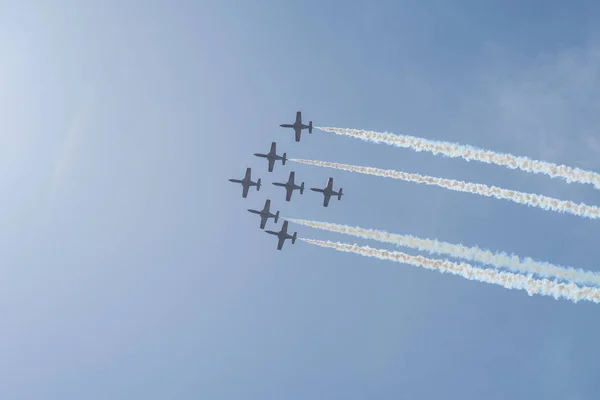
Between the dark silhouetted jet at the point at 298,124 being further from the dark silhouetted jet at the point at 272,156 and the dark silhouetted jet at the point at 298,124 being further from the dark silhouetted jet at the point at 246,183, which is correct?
the dark silhouetted jet at the point at 246,183

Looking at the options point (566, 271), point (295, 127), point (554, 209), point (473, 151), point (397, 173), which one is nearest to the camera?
point (566, 271)

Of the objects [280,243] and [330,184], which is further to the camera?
[280,243]

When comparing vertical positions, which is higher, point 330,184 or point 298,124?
point 298,124

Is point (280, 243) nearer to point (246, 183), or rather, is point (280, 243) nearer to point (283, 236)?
point (283, 236)

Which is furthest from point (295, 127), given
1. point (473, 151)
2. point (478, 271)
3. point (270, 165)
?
point (478, 271)

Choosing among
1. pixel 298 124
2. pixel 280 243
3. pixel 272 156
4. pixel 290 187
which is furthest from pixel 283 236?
pixel 298 124

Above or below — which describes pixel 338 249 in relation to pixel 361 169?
below

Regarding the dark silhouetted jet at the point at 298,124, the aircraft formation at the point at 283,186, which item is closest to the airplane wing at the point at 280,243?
the aircraft formation at the point at 283,186

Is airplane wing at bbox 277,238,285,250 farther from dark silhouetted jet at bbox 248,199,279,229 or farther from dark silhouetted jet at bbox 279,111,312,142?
dark silhouetted jet at bbox 279,111,312,142

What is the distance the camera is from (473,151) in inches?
3329

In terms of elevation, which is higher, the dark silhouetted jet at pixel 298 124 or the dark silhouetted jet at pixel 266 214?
the dark silhouetted jet at pixel 298 124

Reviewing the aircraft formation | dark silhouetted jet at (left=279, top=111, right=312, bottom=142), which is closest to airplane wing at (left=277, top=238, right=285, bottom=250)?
the aircraft formation

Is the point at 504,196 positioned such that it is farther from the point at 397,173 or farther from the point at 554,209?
the point at 397,173

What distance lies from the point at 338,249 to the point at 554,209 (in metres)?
32.5
